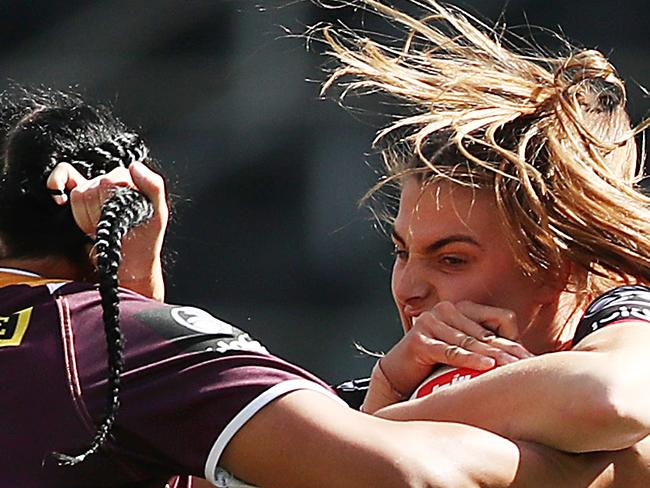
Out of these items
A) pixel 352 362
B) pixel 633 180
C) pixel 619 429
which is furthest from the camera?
pixel 352 362

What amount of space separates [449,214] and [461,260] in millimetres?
84

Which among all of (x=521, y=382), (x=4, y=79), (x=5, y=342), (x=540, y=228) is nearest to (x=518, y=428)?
(x=521, y=382)

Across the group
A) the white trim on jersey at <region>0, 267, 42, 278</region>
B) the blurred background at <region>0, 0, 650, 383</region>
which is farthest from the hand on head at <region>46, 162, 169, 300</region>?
the blurred background at <region>0, 0, 650, 383</region>

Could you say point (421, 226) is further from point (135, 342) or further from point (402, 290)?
point (135, 342)

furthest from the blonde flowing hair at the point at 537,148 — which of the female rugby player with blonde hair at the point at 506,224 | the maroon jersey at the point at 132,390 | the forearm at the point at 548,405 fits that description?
the maroon jersey at the point at 132,390

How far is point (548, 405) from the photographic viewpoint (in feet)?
6.36

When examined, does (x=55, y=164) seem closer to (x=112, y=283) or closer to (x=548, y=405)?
(x=112, y=283)

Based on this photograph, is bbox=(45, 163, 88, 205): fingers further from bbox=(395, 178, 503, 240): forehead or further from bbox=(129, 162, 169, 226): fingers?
bbox=(395, 178, 503, 240): forehead

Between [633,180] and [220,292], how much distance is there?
3472mm

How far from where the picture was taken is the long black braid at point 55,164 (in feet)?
7.18

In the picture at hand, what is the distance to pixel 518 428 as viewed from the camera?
1.97 meters

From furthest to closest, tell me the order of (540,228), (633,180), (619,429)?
(633,180)
(540,228)
(619,429)

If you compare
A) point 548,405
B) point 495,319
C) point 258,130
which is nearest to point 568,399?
point 548,405

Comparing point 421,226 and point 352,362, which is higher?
point 421,226
